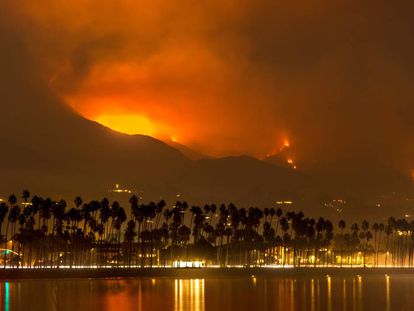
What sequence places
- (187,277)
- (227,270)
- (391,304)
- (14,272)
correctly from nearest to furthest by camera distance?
(391,304) < (14,272) < (187,277) < (227,270)

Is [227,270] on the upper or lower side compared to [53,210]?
lower

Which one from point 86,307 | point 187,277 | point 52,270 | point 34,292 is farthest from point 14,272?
point 86,307

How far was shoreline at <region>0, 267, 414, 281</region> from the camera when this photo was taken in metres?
150

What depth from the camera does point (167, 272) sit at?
559 ft

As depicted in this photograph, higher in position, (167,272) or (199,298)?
(199,298)

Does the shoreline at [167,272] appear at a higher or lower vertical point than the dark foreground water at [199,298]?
lower

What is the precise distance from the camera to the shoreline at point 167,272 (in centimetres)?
15038

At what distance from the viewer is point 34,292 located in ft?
348

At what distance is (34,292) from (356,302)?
3907 centimetres

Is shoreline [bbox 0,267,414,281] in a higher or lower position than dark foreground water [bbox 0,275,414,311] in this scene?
lower

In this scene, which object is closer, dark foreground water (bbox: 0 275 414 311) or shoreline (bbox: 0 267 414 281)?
dark foreground water (bbox: 0 275 414 311)

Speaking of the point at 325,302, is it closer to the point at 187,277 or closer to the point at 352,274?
the point at 187,277

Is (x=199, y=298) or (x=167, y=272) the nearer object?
(x=199, y=298)

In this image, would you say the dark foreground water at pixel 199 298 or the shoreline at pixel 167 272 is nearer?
the dark foreground water at pixel 199 298
